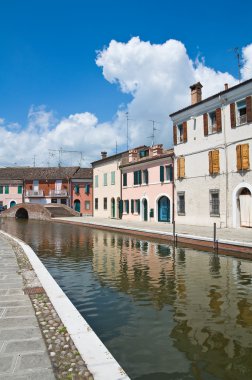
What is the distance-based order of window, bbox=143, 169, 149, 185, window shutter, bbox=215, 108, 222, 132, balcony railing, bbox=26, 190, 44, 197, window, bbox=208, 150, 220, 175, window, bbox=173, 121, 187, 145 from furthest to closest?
balcony railing, bbox=26, 190, 44, 197
window, bbox=143, 169, 149, 185
window, bbox=173, 121, 187, 145
window, bbox=208, 150, 220, 175
window shutter, bbox=215, 108, 222, 132

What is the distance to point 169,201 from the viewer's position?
3050cm

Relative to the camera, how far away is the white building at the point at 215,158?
22.1 metres

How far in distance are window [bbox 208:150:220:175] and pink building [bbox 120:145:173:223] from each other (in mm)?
5485

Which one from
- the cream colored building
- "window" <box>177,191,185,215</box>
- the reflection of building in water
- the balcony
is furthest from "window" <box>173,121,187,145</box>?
the balcony

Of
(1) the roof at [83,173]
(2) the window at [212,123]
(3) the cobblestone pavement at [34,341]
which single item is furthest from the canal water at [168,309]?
(1) the roof at [83,173]

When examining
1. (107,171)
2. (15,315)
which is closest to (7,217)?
(107,171)

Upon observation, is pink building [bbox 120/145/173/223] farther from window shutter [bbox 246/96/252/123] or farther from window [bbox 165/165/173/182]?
window shutter [bbox 246/96/252/123]

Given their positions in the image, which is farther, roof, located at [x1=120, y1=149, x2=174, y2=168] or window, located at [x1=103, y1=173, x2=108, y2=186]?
window, located at [x1=103, y1=173, x2=108, y2=186]

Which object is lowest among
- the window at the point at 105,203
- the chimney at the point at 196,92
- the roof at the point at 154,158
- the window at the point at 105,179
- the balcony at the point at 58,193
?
the window at the point at 105,203

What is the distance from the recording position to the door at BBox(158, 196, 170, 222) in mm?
30911

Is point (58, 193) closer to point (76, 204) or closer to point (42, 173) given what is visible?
point (76, 204)

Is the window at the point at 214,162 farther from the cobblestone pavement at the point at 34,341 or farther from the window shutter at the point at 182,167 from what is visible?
the cobblestone pavement at the point at 34,341

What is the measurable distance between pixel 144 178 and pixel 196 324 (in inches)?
1099

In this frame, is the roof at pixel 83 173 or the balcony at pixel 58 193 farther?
the roof at pixel 83 173
